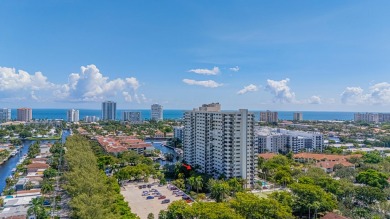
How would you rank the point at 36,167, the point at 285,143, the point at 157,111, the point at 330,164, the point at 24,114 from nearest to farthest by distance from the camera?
the point at 36,167 → the point at 330,164 → the point at 285,143 → the point at 24,114 → the point at 157,111

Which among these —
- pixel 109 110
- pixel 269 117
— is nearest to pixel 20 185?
pixel 269 117

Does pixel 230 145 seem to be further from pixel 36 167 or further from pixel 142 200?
pixel 36 167

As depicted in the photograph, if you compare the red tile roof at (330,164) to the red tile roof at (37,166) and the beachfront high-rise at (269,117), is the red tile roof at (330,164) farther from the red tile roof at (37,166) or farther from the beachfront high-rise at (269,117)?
the beachfront high-rise at (269,117)

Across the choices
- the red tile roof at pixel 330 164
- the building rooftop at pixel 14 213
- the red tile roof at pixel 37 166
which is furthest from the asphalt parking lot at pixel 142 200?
the red tile roof at pixel 330 164

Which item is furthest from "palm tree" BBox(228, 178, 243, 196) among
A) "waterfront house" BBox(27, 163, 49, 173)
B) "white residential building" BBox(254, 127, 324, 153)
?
"white residential building" BBox(254, 127, 324, 153)

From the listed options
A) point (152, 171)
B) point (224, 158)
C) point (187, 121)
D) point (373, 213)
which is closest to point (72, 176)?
point (152, 171)

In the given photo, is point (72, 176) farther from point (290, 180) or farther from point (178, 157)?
point (178, 157)

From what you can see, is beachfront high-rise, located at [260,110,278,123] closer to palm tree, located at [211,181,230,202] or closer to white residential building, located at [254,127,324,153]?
white residential building, located at [254,127,324,153]

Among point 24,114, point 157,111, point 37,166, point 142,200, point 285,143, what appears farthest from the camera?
point 157,111
